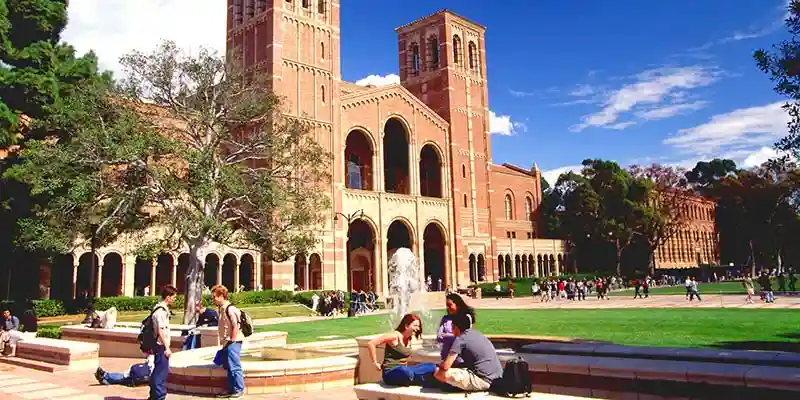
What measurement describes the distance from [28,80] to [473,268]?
127 ft

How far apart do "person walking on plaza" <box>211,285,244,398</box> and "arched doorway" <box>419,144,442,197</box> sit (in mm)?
43810

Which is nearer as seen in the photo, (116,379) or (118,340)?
(116,379)

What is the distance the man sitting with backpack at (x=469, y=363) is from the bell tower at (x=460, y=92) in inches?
1787

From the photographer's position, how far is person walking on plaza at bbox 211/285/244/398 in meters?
7.99

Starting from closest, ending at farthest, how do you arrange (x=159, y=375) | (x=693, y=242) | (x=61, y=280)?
1. (x=159, y=375)
2. (x=61, y=280)
3. (x=693, y=242)

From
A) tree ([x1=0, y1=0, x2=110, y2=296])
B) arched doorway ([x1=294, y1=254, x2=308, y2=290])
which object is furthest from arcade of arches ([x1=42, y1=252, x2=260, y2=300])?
tree ([x1=0, y1=0, x2=110, y2=296])

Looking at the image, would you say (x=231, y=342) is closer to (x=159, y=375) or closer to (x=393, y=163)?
(x=159, y=375)

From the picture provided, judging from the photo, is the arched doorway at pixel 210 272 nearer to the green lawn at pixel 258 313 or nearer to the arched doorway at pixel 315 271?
the arched doorway at pixel 315 271

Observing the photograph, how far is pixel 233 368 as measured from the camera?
26.3 feet

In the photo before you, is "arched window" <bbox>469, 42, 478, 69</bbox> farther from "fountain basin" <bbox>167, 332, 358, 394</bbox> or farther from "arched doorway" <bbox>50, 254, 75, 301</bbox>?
"fountain basin" <bbox>167, 332, 358, 394</bbox>

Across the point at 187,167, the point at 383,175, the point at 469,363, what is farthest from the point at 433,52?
the point at 469,363

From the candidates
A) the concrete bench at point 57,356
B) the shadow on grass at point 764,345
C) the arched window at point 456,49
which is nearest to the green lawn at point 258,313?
the concrete bench at point 57,356

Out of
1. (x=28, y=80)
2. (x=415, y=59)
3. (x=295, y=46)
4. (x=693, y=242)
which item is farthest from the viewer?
(x=693, y=242)

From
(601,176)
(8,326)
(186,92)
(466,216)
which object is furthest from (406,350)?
(601,176)
